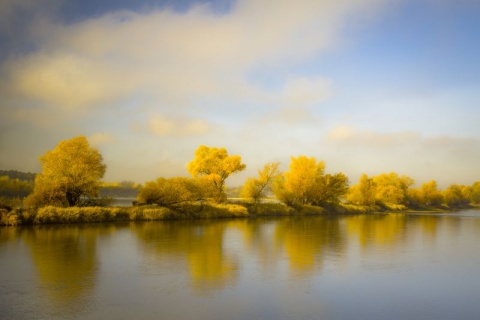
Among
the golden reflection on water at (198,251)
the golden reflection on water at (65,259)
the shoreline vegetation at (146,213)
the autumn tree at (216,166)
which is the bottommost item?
the golden reflection on water at (198,251)

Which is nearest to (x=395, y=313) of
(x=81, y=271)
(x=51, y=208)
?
(x=81, y=271)

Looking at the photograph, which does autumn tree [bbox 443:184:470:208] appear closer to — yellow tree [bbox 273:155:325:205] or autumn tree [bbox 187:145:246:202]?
yellow tree [bbox 273:155:325:205]

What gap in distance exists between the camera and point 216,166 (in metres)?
46.9

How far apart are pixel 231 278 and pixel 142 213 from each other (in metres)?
22.7

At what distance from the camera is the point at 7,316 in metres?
8.66

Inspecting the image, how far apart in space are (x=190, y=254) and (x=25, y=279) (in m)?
6.88

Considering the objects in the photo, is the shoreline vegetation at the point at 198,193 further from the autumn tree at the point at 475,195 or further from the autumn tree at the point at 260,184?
the autumn tree at the point at 475,195

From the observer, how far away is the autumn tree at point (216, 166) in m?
46.5

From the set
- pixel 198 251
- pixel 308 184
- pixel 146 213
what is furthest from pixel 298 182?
pixel 198 251

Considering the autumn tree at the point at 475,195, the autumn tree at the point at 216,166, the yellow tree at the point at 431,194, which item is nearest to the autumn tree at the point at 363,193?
the yellow tree at the point at 431,194

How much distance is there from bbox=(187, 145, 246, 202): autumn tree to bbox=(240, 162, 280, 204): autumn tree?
92.9 inches

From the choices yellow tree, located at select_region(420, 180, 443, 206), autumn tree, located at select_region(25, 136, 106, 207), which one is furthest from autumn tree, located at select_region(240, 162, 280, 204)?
yellow tree, located at select_region(420, 180, 443, 206)

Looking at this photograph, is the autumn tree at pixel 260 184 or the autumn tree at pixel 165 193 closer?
the autumn tree at pixel 165 193

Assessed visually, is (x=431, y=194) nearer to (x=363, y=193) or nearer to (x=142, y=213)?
(x=363, y=193)
